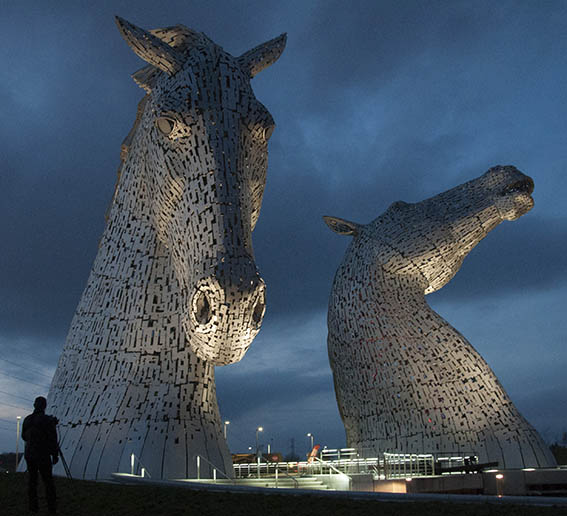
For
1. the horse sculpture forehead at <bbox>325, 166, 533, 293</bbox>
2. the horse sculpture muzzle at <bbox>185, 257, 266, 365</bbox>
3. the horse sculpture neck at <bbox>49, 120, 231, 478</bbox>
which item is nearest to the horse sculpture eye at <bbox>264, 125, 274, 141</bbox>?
the horse sculpture muzzle at <bbox>185, 257, 266, 365</bbox>

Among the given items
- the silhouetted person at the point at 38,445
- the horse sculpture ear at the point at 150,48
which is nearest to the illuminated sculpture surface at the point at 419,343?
the horse sculpture ear at the point at 150,48

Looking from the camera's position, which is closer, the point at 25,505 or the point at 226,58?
the point at 25,505

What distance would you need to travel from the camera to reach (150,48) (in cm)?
598

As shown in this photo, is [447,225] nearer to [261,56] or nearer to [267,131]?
[261,56]

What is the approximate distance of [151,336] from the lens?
6.49m

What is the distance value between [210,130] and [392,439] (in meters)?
9.35

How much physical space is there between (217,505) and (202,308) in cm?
146

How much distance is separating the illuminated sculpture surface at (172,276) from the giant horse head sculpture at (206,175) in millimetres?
12

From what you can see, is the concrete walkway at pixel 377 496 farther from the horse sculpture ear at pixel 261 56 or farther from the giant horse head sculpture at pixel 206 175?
the horse sculpture ear at pixel 261 56

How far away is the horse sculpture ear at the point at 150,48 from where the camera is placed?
19.4 feet

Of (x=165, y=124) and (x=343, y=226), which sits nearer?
(x=165, y=124)

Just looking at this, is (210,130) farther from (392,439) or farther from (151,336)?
(392,439)

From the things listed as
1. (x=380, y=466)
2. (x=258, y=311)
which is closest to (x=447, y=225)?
(x=380, y=466)

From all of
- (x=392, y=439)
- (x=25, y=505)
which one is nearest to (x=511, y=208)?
(x=392, y=439)
